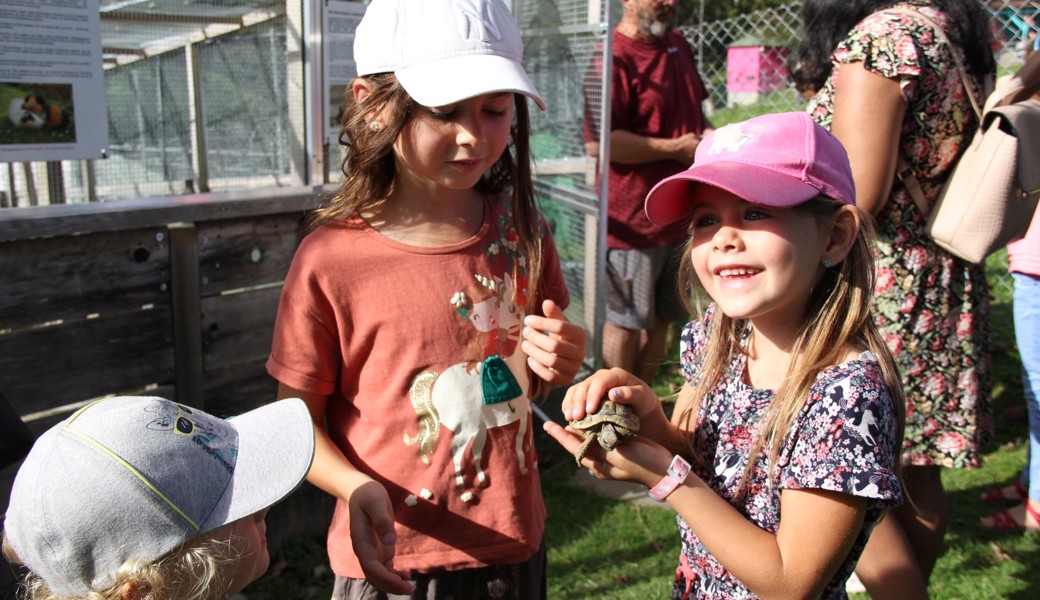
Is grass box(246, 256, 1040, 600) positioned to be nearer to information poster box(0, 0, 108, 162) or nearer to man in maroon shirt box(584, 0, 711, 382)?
man in maroon shirt box(584, 0, 711, 382)

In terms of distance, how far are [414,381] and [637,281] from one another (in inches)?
116

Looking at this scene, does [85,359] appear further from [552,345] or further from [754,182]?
[754,182]

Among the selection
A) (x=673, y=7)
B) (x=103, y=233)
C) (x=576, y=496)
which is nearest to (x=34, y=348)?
(x=103, y=233)

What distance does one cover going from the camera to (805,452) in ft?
5.15

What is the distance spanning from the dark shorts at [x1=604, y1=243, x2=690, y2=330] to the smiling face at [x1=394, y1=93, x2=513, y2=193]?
2821 mm

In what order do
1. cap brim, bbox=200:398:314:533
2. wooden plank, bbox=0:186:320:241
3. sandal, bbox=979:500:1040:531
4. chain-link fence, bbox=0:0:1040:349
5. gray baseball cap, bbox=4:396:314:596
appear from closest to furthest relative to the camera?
gray baseball cap, bbox=4:396:314:596 < cap brim, bbox=200:398:314:533 < wooden plank, bbox=0:186:320:241 < chain-link fence, bbox=0:0:1040:349 < sandal, bbox=979:500:1040:531

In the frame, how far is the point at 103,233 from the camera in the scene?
3084mm

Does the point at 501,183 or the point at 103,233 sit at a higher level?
the point at 501,183

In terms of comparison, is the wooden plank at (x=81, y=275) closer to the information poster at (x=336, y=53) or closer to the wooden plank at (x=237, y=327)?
the wooden plank at (x=237, y=327)

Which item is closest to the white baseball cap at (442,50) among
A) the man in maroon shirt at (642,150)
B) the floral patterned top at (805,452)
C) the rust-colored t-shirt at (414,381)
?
the rust-colored t-shirt at (414,381)

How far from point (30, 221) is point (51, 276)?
20 centimetres

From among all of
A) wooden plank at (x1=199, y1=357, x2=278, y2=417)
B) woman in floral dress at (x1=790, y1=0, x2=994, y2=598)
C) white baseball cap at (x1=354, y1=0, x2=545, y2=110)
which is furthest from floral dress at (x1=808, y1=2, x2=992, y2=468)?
wooden plank at (x1=199, y1=357, x2=278, y2=417)

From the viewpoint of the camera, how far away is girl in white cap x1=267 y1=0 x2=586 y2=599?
1.97m

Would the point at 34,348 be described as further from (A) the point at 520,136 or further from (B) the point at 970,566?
(B) the point at 970,566
